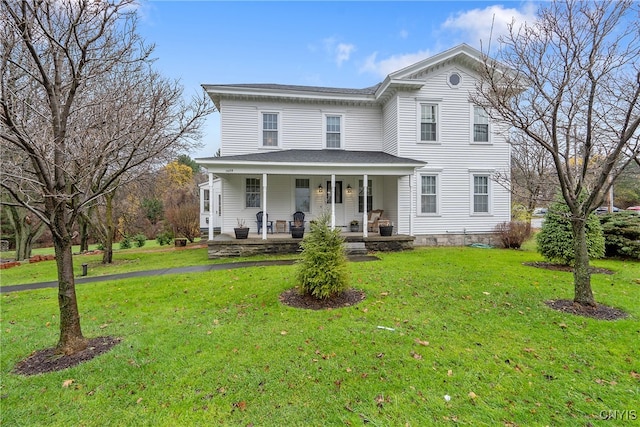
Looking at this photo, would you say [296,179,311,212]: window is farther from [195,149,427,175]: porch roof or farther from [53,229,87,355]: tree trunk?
[53,229,87,355]: tree trunk

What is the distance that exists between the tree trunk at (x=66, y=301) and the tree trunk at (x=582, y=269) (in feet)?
26.4

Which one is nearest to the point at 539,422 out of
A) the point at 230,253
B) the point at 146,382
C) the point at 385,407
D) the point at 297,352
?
the point at 385,407

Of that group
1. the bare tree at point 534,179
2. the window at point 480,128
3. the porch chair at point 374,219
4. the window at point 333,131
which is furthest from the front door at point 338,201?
the bare tree at point 534,179

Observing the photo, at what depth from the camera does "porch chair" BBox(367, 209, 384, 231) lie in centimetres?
1316

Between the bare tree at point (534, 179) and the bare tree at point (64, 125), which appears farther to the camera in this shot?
the bare tree at point (534, 179)

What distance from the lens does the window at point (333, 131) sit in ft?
45.9

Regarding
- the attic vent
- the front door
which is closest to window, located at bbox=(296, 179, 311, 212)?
the front door

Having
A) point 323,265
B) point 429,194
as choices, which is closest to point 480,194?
point 429,194

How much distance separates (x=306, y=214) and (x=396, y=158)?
478 centimetres

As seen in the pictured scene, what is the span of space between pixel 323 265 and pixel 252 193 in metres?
8.64

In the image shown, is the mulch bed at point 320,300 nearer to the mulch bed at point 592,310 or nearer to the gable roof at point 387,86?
the mulch bed at point 592,310

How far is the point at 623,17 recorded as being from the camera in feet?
16.6

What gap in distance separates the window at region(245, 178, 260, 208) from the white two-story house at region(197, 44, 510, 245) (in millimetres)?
45

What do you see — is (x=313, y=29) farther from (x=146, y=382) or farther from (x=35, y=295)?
(x=146, y=382)
